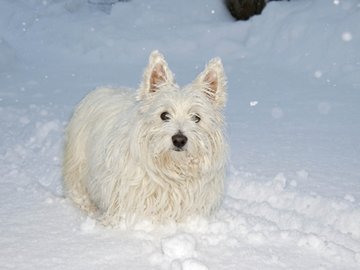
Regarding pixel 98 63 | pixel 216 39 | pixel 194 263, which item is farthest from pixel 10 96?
pixel 194 263

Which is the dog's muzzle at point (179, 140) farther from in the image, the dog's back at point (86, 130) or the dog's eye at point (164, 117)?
the dog's back at point (86, 130)

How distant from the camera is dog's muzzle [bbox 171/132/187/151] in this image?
4281 millimetres

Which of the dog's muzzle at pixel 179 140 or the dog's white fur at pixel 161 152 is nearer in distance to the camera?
the dog's muzzle at pixel 179 140

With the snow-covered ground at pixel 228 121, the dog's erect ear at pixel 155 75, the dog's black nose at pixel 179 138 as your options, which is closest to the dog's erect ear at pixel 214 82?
the dog's erect ear at pixel 155 75

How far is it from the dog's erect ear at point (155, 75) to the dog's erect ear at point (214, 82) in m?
0.22

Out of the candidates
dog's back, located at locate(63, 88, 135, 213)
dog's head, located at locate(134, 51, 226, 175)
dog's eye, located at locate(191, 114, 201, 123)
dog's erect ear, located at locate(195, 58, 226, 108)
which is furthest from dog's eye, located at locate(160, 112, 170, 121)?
dog's back, located at locate(63, 88, 135, 213)

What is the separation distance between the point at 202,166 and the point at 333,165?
7.64 feet

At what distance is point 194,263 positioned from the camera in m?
3.94

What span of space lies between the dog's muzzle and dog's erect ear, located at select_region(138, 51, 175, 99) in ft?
1.60

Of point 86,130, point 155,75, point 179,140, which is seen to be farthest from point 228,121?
point 179,140

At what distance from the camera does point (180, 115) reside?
4426 mm

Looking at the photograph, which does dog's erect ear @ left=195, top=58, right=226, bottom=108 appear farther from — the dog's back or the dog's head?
the dog's back

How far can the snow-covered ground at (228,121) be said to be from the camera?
4.27 m

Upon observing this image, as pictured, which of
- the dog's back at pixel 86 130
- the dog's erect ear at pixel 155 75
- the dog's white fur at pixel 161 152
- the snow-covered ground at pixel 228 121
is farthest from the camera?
the dog's back at pixel 86 130
